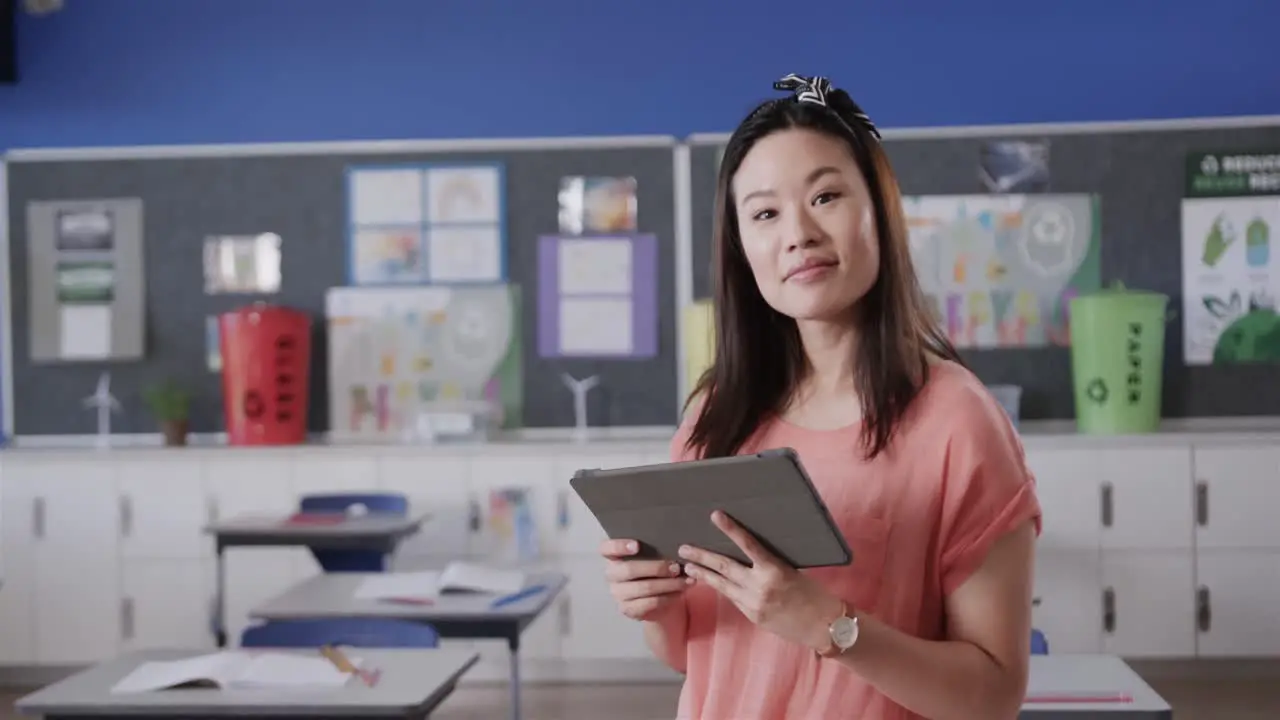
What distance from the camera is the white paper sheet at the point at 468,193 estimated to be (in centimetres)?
525

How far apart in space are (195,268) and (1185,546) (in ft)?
12.6

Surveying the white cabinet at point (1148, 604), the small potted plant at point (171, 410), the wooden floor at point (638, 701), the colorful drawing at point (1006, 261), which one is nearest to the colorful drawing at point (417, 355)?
the small potted plant at point (171, 410)

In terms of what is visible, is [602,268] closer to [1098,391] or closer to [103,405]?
[1098,391]

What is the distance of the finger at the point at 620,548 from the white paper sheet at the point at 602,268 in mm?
4046

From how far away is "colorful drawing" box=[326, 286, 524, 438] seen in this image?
5.23 m

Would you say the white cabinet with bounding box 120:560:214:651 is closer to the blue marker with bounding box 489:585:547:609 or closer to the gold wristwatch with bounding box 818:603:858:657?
the blue marker with bounding box 489:585:547:609

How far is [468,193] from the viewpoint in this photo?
525 centimetres

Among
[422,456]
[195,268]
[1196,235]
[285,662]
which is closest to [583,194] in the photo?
[422,456]

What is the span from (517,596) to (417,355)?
6.67ft

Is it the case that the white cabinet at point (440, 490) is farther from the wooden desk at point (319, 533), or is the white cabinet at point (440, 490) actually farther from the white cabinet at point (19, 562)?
the white cabinet at point (19, 562)

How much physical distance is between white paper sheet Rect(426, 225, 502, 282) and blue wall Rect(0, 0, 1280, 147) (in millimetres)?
406

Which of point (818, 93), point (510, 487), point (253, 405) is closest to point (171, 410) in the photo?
point (253, 405)

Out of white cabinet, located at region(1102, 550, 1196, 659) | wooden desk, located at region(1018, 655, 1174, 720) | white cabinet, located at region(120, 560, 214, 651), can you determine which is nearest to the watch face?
wooden desk, located at region(1018, 655, 1174, 720)

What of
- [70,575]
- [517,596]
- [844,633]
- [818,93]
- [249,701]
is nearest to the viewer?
[844,633]
